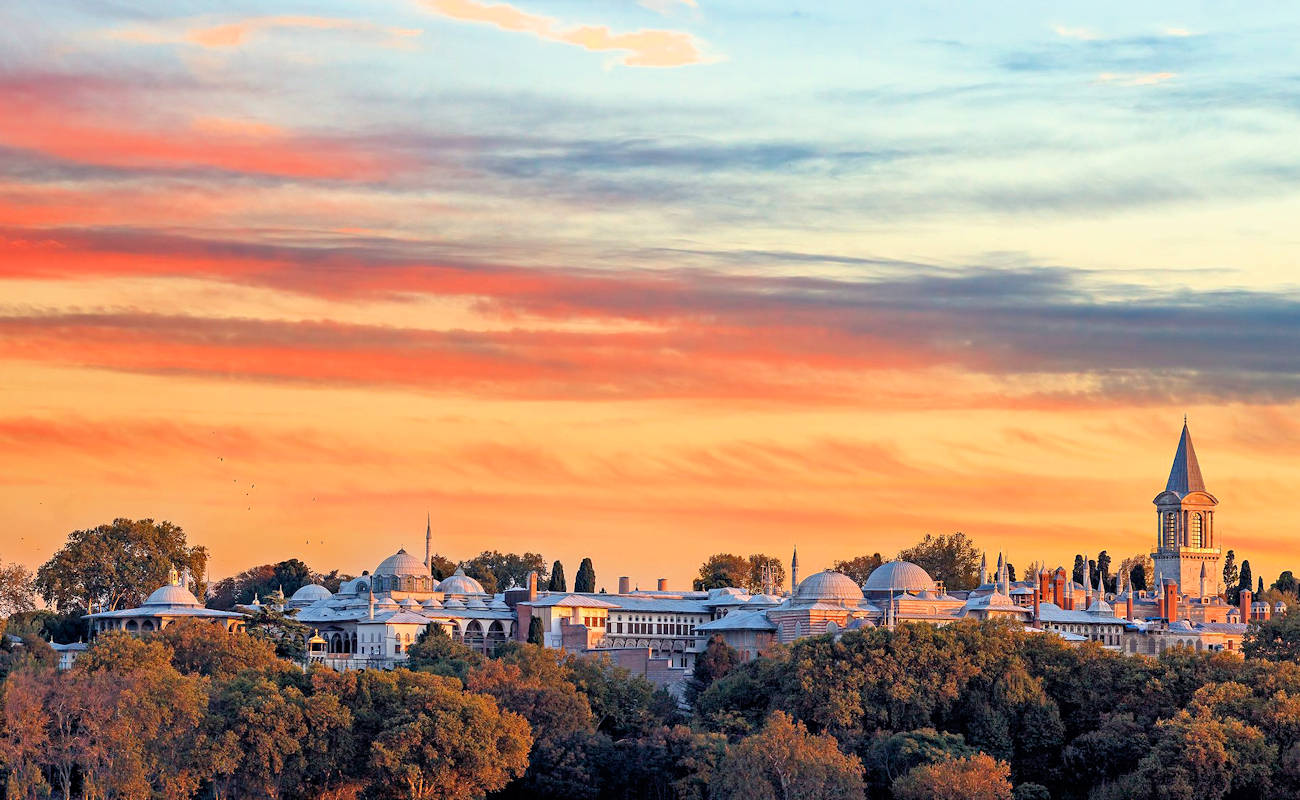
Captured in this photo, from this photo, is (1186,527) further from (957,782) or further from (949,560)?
(957,782)

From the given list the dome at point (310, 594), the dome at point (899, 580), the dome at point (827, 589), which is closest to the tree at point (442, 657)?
the dome at point (827, 589)

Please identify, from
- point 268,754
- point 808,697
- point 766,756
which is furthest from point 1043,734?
point 268,754

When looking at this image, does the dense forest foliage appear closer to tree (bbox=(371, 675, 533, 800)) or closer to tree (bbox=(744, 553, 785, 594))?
tree (bbox=(371, 675, 533, 800))

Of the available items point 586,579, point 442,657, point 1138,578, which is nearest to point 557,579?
point 586,579

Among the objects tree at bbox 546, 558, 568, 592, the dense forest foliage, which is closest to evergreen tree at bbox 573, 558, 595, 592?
tree at bbox 546, 558, 568, 592

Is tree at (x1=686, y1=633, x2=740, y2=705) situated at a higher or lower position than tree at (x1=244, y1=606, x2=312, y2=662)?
lower

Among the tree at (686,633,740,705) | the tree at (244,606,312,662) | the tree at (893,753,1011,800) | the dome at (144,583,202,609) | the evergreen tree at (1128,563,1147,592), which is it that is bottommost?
the tree at (893,753,1011,800)

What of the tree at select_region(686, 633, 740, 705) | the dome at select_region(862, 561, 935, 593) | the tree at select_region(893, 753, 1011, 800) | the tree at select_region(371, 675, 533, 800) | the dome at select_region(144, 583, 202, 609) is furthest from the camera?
the dome at select_region(144, 583, 202, 609)

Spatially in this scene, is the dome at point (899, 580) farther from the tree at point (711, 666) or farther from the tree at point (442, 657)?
the tree at point (442, 657)

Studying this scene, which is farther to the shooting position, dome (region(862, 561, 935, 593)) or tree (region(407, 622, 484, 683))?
dome (region(862, 561, 935, 593))
